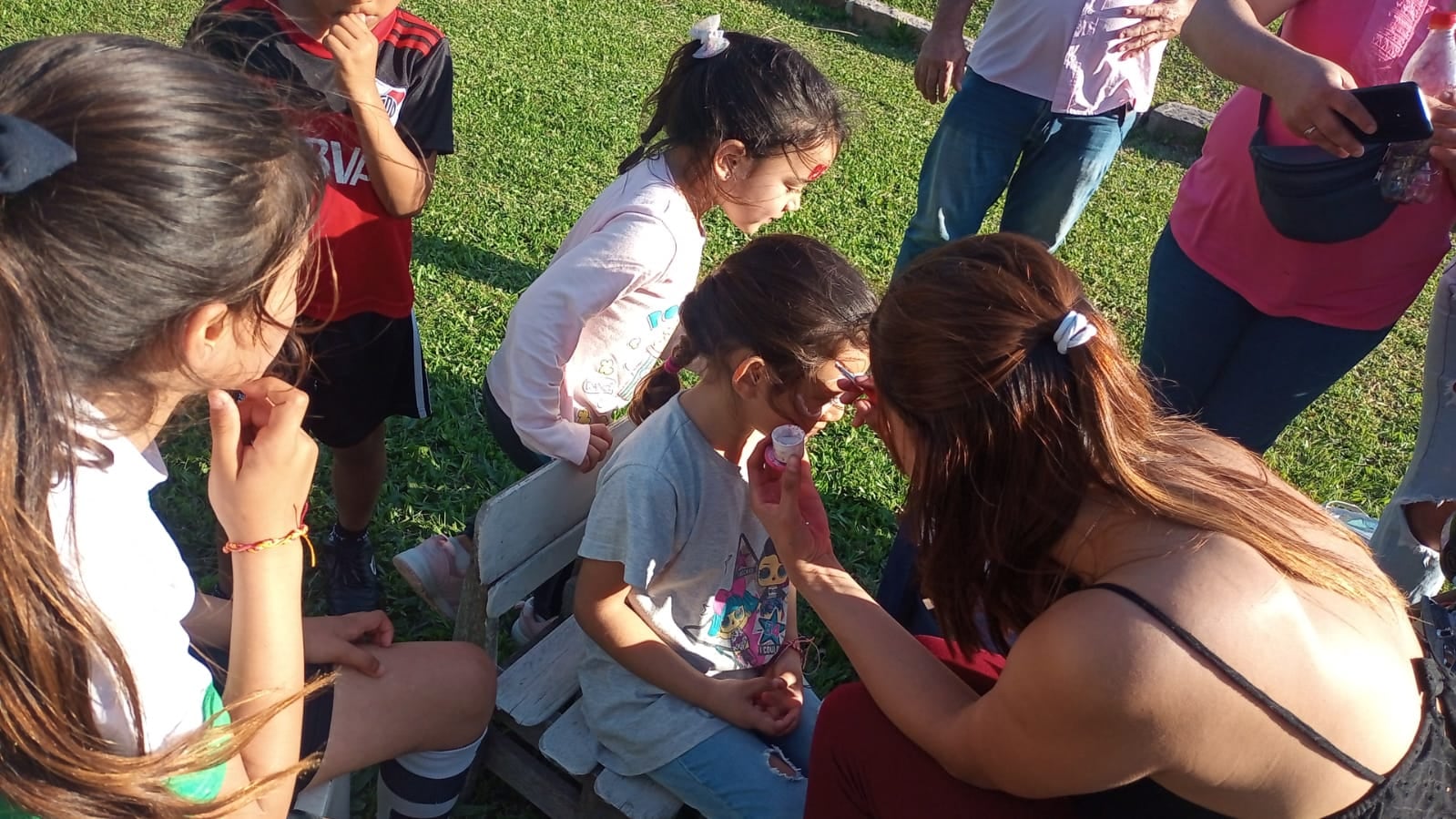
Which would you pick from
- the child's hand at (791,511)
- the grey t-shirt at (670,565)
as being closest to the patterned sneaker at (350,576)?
the grey t-shirt at (670,565)

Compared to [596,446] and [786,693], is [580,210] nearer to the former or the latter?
[596,446]

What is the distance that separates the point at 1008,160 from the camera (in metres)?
3.31

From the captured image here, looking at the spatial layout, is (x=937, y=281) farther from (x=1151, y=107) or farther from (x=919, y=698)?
(x=1151, y=107)

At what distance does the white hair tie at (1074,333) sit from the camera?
1516 millimetres

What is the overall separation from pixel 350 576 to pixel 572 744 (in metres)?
0.95

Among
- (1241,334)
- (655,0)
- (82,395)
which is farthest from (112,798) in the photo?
(655,0)

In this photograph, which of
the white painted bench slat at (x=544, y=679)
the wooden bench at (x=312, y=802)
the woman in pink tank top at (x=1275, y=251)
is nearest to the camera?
the wooden bench at (x=312, y=802)

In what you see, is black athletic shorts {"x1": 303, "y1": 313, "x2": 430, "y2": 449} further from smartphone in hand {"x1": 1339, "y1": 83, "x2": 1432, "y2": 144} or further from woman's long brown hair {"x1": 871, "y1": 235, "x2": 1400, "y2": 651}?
smartphone in hand {"x1": 1339, "y1": 83, "x2": 1432, "y2": 144}

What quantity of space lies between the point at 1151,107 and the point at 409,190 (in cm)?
597

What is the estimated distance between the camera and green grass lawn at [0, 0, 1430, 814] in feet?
10.8

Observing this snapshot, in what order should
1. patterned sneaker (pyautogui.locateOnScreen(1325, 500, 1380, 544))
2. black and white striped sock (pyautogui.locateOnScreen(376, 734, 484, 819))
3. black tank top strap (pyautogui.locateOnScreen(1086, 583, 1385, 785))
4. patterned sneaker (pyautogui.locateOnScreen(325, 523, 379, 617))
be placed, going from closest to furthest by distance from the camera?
1. black tank top strap (pyautogui.locateOnScreen(1086, 583, 1385, 785))
2. black and white striped sock (pyautogui.locateOnScreen(376, 734, 484, 819))
3. patterned sneaker (pyautogui.locateOnScreen(325, 523, 379, 617))
4. patterned sneaker (pyautogui.locateOnScreen(1325, 500, 1380, 544))

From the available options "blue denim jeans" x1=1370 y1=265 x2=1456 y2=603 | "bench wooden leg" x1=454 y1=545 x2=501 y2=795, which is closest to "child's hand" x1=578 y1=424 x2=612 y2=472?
"bench wooden leg" x1=454 y1=545 x2=501 y2=795

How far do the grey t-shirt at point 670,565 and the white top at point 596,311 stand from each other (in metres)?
0.28

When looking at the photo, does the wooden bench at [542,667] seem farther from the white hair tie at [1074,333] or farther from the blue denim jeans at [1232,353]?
the blue denim jeans at [1232,353]
